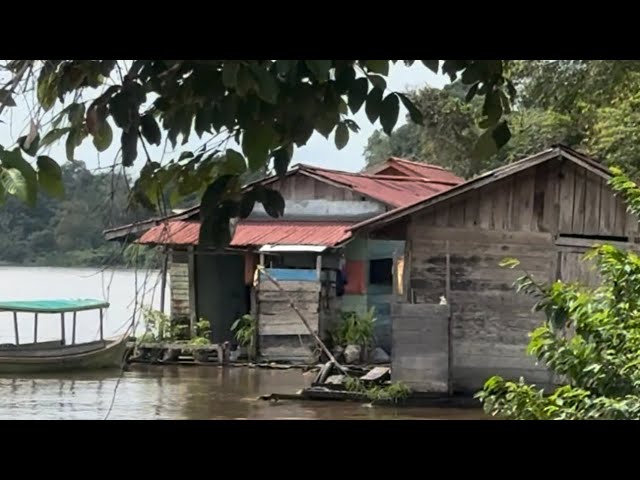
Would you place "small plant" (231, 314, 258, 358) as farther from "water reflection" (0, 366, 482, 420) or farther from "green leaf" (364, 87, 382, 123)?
"green leaf" (364, 87, 382, 123)

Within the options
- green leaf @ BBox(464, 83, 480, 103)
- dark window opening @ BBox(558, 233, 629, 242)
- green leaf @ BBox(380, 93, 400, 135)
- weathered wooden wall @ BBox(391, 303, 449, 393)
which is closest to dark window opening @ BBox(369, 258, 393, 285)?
weathered wooden wall @ BBox(391, 303, 449, 393)

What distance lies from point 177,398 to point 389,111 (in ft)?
35.2

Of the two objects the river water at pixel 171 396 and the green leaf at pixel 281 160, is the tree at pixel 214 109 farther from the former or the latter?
the river water at pixel 171 396

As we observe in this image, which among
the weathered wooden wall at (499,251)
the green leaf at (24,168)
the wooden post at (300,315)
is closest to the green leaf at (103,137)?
the green leaf at (24,168)

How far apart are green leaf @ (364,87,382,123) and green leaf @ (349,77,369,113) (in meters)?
0.01

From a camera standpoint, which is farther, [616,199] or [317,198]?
[317,198]

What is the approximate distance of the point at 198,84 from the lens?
160cm

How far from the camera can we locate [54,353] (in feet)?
49.0

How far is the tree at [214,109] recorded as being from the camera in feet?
5.11
